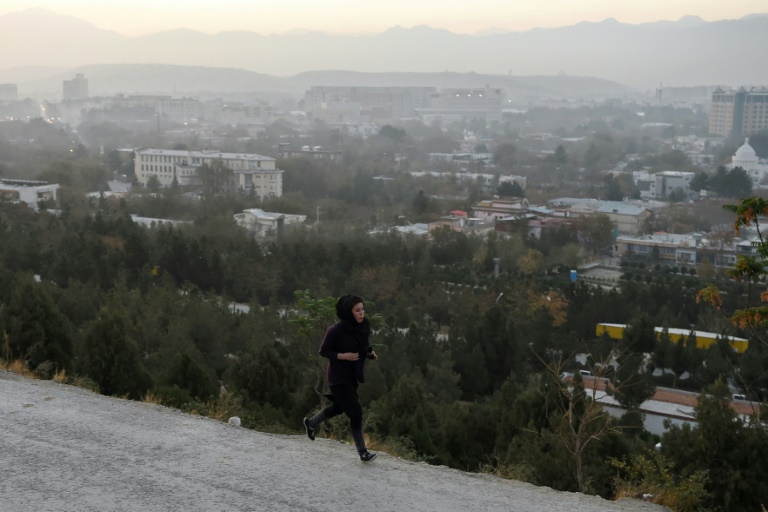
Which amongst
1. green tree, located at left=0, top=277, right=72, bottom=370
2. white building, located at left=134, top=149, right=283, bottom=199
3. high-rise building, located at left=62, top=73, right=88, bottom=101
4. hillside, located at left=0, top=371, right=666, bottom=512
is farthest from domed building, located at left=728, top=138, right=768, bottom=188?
high-rise building, located at left=62, top=73, right=88, bottom=101

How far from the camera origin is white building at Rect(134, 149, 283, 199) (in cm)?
3216

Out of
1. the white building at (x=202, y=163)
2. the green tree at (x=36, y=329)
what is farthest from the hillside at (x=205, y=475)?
the white building at (x=202, y=163)

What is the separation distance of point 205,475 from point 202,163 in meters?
30.6

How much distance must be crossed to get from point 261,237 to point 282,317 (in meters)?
8.18

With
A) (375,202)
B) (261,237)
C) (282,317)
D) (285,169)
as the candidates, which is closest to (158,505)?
(282,317)

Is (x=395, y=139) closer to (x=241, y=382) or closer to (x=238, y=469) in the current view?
(x=241, y=382)

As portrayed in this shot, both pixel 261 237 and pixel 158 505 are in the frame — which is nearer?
pixel 158 505

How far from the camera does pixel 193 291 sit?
14852mm

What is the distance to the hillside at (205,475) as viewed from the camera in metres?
3.57

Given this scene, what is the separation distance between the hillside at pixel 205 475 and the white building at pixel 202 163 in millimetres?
25420

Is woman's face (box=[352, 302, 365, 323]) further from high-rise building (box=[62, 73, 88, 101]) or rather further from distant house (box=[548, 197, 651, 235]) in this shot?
high-rise building (box=[62, 73, 88, 101])

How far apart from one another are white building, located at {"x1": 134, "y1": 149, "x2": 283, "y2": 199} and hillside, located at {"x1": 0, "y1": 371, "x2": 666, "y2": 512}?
2542 centimetres

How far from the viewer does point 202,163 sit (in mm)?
33688

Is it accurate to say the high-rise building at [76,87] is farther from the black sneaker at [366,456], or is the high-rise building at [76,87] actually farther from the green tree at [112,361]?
the black sneaker at [366,456]
